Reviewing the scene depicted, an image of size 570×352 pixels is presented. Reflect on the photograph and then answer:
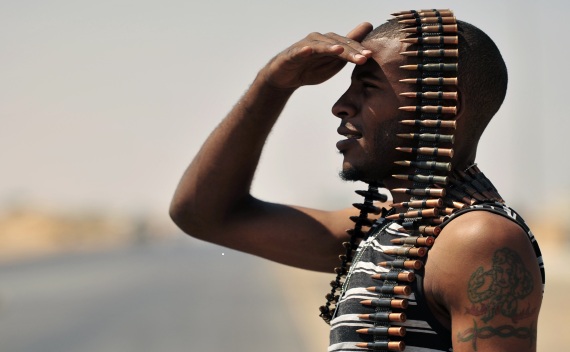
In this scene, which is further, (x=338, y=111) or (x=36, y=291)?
(x=36, y=291)

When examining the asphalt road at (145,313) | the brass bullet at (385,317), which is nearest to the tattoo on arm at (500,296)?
the brass bullet at (385,317)

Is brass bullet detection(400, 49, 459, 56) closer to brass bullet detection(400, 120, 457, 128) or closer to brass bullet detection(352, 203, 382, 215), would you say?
brass bullet detection(400, 120, 457, 128)

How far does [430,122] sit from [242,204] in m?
1.89

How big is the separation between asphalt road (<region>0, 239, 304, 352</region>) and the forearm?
10202 millimetres

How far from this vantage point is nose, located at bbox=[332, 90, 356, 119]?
622 cm

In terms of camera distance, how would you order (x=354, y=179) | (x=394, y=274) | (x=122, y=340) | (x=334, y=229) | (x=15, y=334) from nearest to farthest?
(x=394, y=274)
(x=354, y=179)
(x=334, y=229)
(x=122, y=340)
(x=15, y=334)

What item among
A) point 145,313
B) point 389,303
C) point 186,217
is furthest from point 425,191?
point 145,313

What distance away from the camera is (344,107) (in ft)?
20.5

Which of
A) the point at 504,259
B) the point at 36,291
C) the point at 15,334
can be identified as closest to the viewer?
the point at 504,259

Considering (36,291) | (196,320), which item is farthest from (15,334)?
(36,291)

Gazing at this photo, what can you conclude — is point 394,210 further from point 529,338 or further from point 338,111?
point 529,338

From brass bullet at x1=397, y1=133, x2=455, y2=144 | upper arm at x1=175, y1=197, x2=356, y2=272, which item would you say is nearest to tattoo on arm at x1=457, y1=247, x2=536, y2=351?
brass bullet at x1=397, y1=133, x2=455, y2=144

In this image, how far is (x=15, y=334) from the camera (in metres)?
32.2

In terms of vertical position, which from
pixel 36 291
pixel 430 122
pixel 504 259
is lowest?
pixel 36 291
